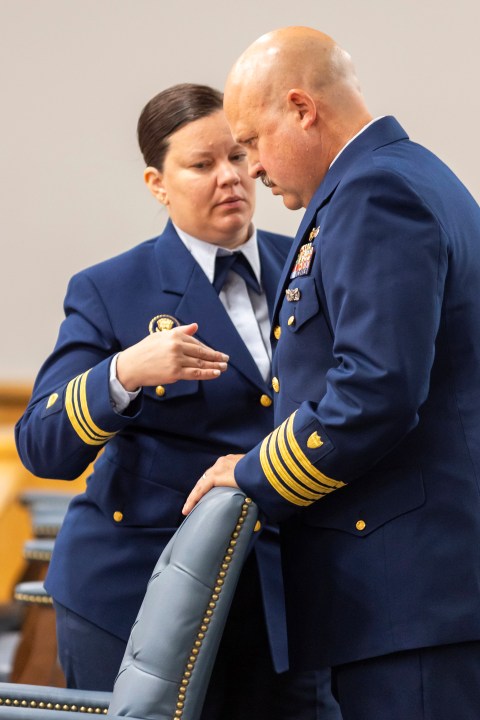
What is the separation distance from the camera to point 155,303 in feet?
5.79

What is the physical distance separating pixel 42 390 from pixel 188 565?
0.47 meters

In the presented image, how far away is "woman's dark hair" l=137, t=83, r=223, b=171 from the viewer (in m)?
1.77

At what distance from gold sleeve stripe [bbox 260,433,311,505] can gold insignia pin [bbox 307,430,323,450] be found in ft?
0.25

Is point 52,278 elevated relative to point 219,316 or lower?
lower

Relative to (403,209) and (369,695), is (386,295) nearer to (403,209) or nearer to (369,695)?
(403,209)

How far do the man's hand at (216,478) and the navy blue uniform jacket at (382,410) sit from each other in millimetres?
47

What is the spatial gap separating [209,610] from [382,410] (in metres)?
0.35

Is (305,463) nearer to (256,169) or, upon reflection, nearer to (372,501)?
(372,501)

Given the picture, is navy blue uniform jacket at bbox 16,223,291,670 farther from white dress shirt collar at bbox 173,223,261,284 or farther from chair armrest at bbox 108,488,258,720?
chair armrest at bbox 108,488,258,720

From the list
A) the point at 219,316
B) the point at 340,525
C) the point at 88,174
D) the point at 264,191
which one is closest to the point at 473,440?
the point at 340,525

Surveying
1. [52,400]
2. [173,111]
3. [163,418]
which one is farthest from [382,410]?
[173,111]

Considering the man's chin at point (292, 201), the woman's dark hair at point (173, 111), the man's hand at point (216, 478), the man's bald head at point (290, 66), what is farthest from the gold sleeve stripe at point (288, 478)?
the woman's dark hair at point (173, 111)

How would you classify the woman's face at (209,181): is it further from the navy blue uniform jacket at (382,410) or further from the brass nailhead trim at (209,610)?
the brass nailhead trim at (209,610)

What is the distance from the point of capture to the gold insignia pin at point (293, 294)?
1.39 meters
